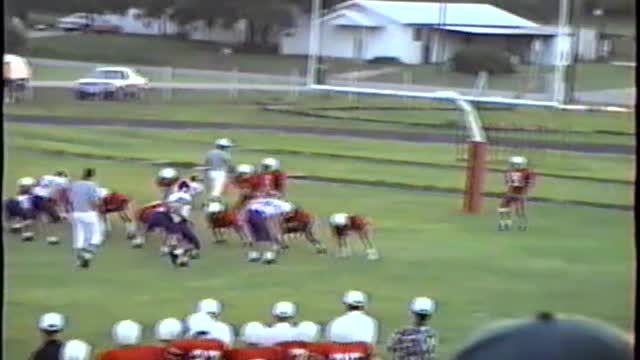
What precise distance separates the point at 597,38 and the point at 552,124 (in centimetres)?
209

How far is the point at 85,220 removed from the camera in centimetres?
488

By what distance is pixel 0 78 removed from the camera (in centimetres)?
91

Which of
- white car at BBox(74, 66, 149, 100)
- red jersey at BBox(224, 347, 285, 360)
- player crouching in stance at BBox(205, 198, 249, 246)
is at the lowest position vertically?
player crouching in stance at BBox(205, 198, 249, 246)

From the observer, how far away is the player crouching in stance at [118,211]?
5.21 m

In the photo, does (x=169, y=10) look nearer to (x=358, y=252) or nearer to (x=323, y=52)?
(x=323, y=52)

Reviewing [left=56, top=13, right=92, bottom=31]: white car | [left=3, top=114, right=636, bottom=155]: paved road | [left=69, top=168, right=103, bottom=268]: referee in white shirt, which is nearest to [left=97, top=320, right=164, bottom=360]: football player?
[left=69, top=168, right=103, bottom=268]: referee in white shirt

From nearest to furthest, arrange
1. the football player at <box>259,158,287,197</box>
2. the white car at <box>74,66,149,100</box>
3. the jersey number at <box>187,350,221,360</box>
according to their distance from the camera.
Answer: the jersey number at <box>187,350,221,360</box>
the football player at <box>259,158,287,197</box>
the white car at <box>74,66,149,100</box>

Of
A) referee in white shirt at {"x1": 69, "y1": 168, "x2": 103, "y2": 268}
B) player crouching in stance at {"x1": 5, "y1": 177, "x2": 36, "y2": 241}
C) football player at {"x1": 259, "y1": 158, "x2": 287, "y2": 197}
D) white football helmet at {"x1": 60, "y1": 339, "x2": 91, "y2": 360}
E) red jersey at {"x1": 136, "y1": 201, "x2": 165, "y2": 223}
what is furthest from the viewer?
football player at {"x1": 259, "y1": 158, "x2": 287, "y2": 197}

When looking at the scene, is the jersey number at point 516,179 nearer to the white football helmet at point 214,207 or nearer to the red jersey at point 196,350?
the white football helmet at point 214,207

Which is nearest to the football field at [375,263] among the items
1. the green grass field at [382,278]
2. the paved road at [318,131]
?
the green grass field at [382,278]

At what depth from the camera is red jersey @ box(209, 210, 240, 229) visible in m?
5.16

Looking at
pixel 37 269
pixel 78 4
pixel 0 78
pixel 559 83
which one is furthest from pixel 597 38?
pixel 0 78

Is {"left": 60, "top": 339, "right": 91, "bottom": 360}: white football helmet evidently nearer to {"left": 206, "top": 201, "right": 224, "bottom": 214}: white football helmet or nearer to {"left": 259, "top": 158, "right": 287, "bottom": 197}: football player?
{"left": 206, "top": 201, "right": 224, "bottom": 214}: white football helmet

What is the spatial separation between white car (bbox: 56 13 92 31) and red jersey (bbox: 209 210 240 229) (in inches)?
131
